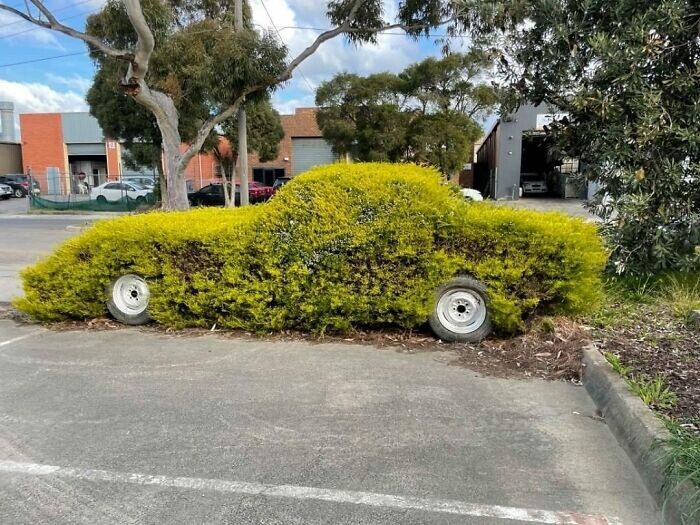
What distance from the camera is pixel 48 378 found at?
4762 mm

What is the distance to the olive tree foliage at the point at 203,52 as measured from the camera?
543 inches

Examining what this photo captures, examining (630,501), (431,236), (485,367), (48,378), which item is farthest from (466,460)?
(48,378)

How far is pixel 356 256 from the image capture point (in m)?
5.52

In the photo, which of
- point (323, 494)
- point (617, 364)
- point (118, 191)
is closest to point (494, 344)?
point (617, 364)

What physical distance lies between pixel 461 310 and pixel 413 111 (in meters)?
23.6

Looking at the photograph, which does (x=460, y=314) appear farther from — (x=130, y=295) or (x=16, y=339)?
(x=16, y=339)

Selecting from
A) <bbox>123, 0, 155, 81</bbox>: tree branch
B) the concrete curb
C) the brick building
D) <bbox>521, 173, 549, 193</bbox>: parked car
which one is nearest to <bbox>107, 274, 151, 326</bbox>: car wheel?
the concrete curb

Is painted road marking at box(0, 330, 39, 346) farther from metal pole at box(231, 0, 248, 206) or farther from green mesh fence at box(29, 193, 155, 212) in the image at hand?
green mesh fence at box(29, 193, 155, 212)

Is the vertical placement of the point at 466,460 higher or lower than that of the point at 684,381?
lower

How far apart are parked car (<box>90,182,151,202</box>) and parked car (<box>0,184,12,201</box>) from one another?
13.1 m

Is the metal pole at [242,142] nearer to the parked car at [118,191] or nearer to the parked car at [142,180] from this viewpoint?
the parked car at [118,191]

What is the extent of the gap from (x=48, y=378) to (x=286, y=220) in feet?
8.48

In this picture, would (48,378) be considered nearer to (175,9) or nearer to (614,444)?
(614,444)

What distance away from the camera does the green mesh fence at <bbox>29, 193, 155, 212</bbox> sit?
2900 centimetres
